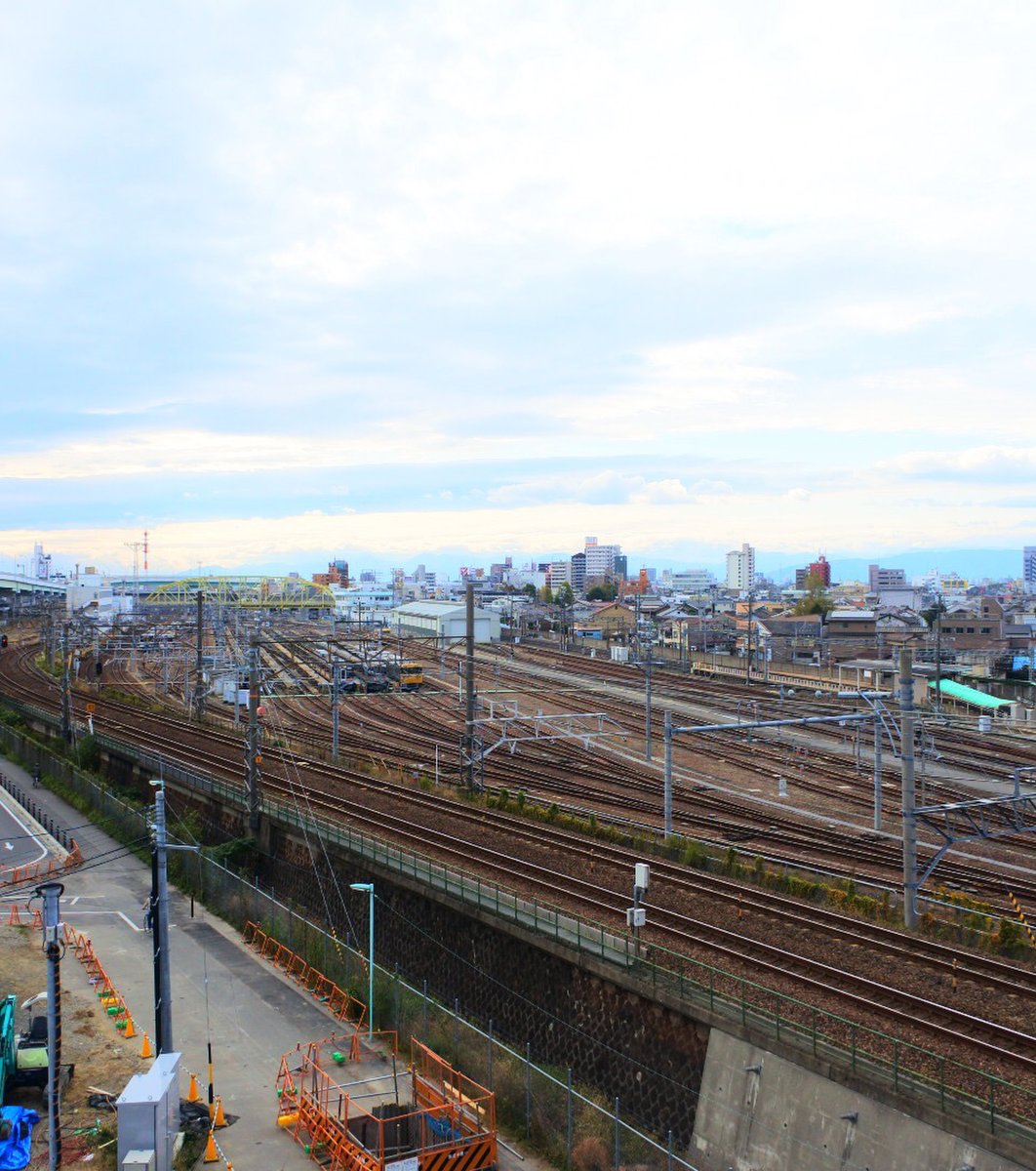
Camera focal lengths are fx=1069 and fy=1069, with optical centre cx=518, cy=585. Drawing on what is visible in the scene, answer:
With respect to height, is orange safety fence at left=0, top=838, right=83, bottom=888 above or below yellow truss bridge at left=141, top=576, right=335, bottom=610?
below

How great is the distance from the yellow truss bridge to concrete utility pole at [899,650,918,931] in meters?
108

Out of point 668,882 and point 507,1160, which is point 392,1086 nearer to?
point 507,1160

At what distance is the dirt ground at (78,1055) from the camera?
46.1 feet

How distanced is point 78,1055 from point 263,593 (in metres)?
118

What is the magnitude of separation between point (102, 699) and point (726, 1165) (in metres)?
51.6

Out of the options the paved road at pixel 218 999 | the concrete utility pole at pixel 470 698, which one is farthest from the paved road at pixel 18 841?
the concrete utility pole at pixel 470 698

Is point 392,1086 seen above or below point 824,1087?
below

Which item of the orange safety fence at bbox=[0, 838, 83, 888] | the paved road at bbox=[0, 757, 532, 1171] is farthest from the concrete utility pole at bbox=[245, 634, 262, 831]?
the orange safety fence at bbox=[0, 838, 83, 888]

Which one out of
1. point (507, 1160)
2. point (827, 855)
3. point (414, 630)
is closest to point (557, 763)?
point (827, 855)

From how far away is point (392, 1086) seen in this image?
15773 millimetres

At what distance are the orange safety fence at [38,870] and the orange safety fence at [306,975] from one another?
754 cm

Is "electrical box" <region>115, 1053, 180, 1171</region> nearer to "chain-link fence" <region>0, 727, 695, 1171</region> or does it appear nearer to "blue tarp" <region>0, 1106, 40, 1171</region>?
"blue tarp" <region>0, 1106, 40, 1171</region>

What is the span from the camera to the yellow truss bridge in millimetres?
125500

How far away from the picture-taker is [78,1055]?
16.8m
